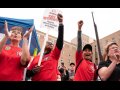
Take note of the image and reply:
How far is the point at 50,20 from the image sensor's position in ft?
6.91

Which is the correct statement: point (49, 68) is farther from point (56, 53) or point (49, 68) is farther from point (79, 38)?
point (79, 38)

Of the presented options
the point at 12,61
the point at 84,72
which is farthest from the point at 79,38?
the point at 12,61

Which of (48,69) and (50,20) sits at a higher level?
(50,20)

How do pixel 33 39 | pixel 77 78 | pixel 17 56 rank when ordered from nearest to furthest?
pixel 17 56
pixel 77 78
pixel 33 39

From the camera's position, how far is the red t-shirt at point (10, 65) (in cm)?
145

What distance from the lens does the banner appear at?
2.06 m

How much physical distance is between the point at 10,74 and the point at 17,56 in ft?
1.03

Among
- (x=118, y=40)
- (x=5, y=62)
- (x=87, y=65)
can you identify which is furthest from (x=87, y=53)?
(x=118, y=40)

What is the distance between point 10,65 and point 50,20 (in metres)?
1.26

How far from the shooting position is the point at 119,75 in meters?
1.35

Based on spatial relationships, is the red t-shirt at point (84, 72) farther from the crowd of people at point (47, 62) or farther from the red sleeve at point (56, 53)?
the red sleeve at point (56, 53)

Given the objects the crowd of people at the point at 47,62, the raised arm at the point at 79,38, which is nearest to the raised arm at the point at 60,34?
the crowd of people at the point at 47,62

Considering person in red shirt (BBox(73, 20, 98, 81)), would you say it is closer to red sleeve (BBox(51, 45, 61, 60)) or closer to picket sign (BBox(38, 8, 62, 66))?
red sleeve (BBox(51, 45, 61, 60))

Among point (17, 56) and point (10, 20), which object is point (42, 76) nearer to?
point (17, 56)
